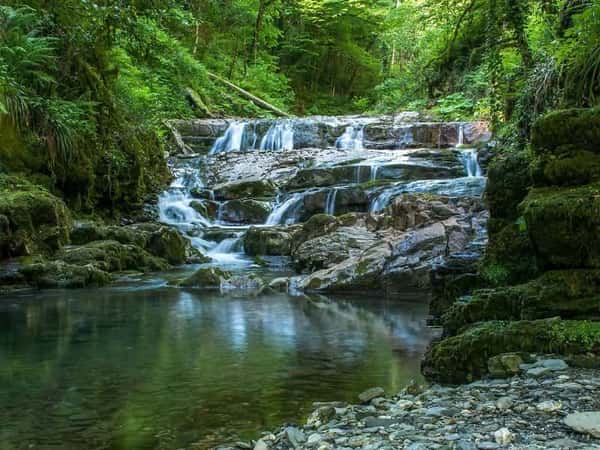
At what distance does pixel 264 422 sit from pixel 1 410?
1.66 metres

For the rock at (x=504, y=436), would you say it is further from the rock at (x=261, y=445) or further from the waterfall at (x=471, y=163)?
the waterfall at (x=471, y=163)

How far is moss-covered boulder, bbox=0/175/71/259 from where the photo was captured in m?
10.5

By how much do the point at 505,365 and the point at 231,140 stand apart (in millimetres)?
18633

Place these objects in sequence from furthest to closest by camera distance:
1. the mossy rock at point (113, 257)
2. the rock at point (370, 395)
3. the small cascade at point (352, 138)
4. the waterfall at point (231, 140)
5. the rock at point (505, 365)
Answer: the waterfall at point (231, 140) → the small cascade at point (352, 138) → the mossy rock at point (113, 257) → the rock at point (370, 395) → the rock at point (505, 365)

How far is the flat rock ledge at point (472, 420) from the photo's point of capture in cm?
276

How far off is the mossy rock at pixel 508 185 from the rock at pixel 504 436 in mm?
3371

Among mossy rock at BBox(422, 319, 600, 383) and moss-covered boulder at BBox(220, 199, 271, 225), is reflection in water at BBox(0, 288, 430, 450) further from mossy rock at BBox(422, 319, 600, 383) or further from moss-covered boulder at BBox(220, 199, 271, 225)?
moss-covered boulder at BBox(220, 199, 271, 225)

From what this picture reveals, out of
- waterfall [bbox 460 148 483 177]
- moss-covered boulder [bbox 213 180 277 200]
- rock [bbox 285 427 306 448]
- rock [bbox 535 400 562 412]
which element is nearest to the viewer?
rock [bbox 535 400 562 412]

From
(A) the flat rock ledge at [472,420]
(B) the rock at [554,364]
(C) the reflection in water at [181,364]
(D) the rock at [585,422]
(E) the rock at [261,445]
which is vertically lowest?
(C) the reflection in water at [181,364]

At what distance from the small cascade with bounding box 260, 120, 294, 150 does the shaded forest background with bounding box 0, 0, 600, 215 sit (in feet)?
10.7

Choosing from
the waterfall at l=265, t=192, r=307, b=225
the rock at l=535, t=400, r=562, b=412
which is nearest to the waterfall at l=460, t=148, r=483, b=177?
the waterfall at l=265, t=192, r=307, b=225

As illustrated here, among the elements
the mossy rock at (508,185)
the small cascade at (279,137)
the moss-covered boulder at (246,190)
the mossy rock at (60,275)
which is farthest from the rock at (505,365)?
the small cascade at (279,137)

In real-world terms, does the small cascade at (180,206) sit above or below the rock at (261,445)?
above

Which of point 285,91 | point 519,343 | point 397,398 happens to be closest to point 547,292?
point 519,343
